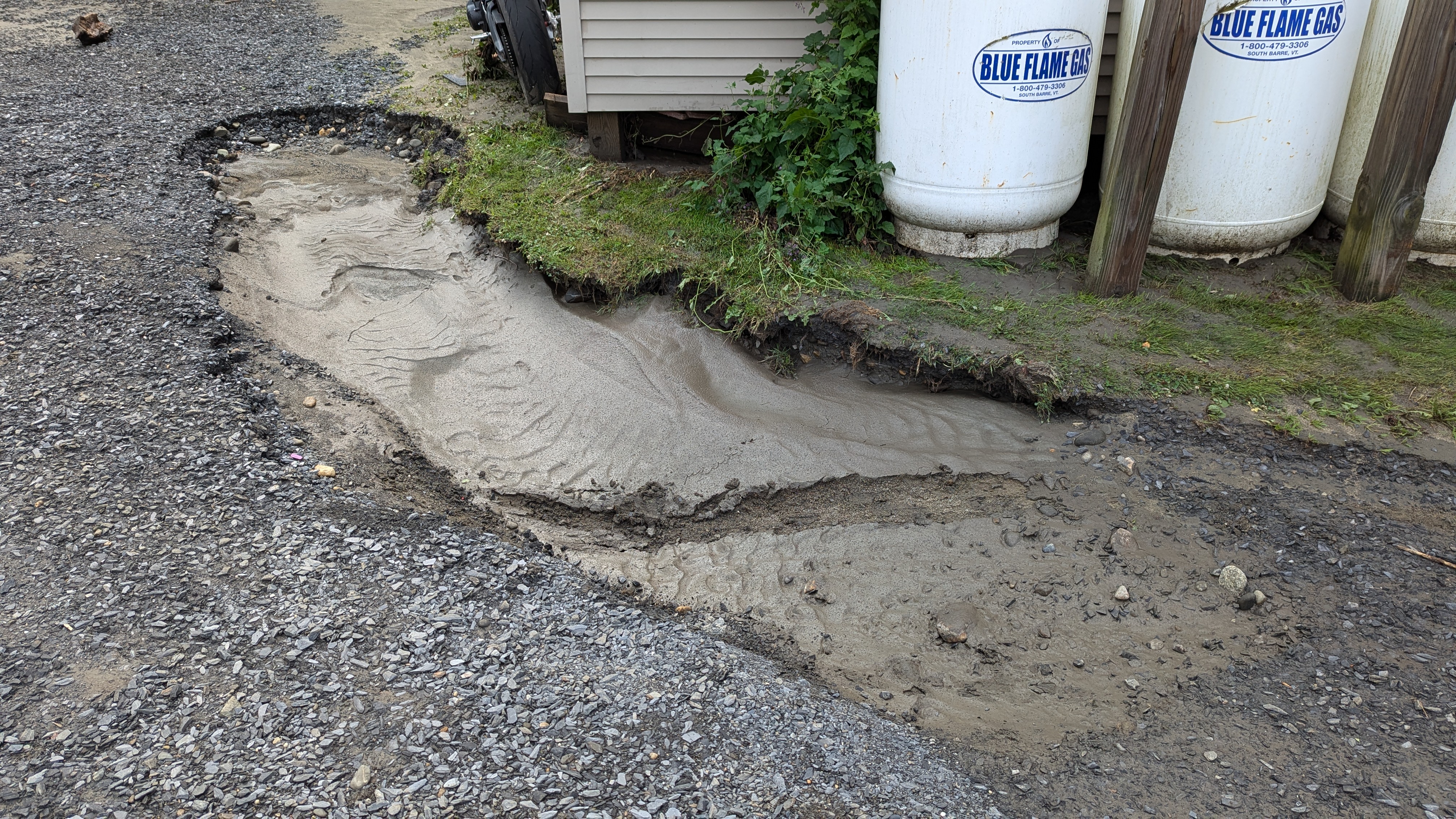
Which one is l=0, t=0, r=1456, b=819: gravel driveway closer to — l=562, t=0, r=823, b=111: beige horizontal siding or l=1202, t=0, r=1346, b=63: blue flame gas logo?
l=1202, t=0, r=1346, b=63: blue flame gas logo

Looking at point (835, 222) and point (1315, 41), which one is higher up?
point (1315, 41)

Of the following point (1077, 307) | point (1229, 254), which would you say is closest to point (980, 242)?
point (1077, 307)

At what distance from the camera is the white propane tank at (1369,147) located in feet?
13.3

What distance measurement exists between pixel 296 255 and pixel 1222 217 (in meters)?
4.90

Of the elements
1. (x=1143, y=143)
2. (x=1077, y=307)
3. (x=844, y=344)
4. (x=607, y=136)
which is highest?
(x=1143, y=143)

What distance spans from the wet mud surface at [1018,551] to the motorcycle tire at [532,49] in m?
2.47

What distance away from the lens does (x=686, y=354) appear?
175 inches

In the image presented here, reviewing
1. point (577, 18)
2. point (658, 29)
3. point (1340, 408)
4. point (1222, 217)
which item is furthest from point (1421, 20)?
point (577, 18)

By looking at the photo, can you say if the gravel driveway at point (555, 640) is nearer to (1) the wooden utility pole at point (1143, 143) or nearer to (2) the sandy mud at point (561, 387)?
(2) the sandy mud at point (561, 387)

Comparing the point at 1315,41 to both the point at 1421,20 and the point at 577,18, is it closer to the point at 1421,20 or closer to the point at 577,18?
the point at 1421,20

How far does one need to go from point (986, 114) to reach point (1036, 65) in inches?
11.0

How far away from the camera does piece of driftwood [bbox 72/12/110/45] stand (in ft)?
26.2

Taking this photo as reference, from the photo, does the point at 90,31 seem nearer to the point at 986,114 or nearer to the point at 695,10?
the point at 695,10

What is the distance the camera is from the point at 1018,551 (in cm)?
328
